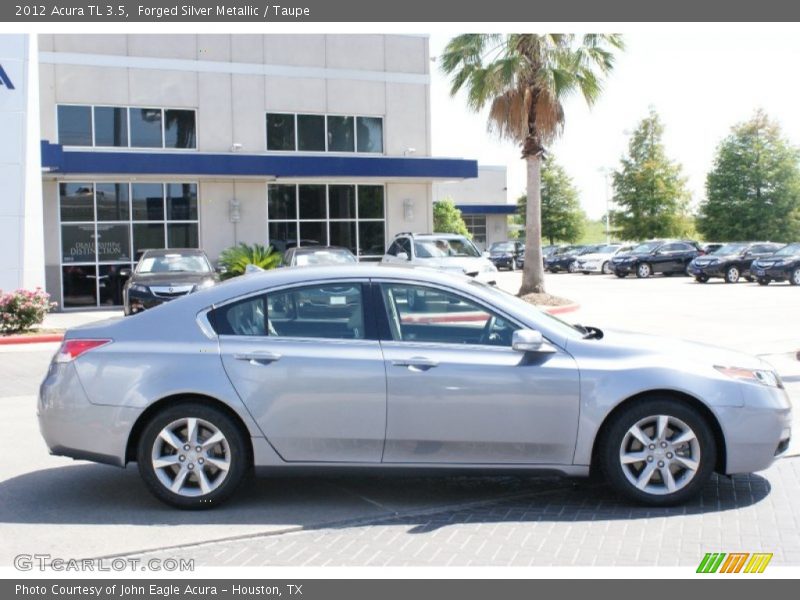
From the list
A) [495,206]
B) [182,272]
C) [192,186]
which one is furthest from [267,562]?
[495,206]

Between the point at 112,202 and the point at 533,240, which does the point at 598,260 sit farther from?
the point at 112,202

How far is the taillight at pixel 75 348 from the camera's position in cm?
614

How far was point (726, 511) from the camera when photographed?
602 cm

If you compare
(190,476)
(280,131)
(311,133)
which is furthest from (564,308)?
(190,476)

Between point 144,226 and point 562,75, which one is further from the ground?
point 562,75

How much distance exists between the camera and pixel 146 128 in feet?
85.7

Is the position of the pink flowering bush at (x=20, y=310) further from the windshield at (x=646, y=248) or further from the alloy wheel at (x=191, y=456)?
the windshield at (x=646, y=248)

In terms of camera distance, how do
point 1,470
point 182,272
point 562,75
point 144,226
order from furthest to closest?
point 144,226 → point 562,75 → point 182,272 → point 1,470

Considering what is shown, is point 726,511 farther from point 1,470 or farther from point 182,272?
point 182,272

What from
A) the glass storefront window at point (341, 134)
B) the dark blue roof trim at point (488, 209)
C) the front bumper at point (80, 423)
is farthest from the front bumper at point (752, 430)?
the dark blue roof trim at point (488, 209)

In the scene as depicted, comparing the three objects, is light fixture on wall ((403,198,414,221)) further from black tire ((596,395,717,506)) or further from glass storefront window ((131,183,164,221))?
black tire ((596,395,717,506))

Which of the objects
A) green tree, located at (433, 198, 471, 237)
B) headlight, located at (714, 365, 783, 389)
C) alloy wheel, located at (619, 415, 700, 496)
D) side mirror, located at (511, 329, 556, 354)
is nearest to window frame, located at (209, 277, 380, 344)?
side mirror, located at (511, 329, 556, 354)

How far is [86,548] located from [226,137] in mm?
22456

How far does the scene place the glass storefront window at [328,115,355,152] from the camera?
2833 centimetres
